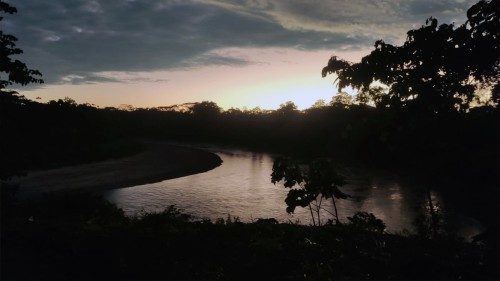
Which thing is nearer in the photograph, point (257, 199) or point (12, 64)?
point (12, 64)

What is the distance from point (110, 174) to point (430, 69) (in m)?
35.6

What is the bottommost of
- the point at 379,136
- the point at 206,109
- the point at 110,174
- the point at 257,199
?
the point at 257,199

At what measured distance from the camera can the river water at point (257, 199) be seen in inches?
981

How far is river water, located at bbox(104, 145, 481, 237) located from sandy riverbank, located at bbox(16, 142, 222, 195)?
2199 millimetres

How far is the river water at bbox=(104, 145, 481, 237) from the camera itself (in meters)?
24.9

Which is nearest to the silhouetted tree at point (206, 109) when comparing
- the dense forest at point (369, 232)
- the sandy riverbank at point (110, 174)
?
the sandy riverbank at point (110, 174)

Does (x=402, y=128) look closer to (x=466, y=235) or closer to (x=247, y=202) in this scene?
(x=466, y=235)

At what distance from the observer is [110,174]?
126ft

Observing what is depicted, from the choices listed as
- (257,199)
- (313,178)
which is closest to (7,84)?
(313,178)

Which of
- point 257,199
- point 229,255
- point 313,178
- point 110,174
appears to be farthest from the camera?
point 110,174

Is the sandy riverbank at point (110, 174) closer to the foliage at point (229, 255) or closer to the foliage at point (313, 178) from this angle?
the foliage at point (229, 255)

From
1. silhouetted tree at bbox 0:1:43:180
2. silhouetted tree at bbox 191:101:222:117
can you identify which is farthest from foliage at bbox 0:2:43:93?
silhouetted tree at bbox 191:101:222:117

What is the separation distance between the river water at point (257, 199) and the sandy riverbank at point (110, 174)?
220 cm

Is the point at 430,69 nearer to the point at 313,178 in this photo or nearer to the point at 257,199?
the point at 313,178
